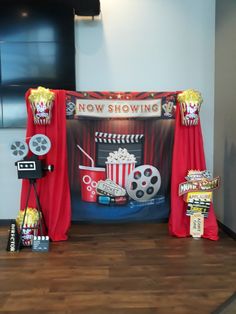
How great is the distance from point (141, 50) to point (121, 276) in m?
2.69

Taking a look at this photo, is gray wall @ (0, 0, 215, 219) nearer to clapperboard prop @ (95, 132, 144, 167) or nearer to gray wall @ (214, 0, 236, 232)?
gray wall @ (214, 0, 236, 232)

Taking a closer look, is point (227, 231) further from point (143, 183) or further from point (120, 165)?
point (120, 165)

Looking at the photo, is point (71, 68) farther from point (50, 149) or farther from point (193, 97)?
point (193, 97)

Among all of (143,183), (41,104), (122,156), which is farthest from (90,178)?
(41,104)

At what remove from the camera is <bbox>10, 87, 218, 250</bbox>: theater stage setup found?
356cm

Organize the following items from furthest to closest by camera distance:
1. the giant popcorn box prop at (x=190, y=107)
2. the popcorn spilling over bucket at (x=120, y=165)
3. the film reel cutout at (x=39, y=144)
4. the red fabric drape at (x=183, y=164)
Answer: the popcorn spilling over bucket at (x=120, y=165)
the red fabric drape at (x=183, y=164)
the giant popcorn box prop at (x=190, y=107)
the film reel cutout at (x=39, y=144)

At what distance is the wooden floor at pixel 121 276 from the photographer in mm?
2303

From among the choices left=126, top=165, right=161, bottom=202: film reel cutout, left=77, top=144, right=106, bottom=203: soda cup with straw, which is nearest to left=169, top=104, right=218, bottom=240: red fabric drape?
left=126, top=165, right=161, bottom=202: film reel cutout

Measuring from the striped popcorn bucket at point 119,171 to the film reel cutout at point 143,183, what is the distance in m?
0.06

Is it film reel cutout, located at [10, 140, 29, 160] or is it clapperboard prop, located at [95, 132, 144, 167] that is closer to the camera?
film reel cutout, located at [10, 140, 29, 160]

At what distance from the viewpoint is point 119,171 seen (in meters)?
3.82

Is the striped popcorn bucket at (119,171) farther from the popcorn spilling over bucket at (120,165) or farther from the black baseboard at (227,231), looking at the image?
the black baseboard at (227,231)

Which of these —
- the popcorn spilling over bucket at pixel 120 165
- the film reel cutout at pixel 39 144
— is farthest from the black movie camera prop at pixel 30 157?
the popcorn spilling over bucket at pixel 120 165

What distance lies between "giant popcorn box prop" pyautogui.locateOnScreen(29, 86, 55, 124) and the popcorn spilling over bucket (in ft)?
2.76
